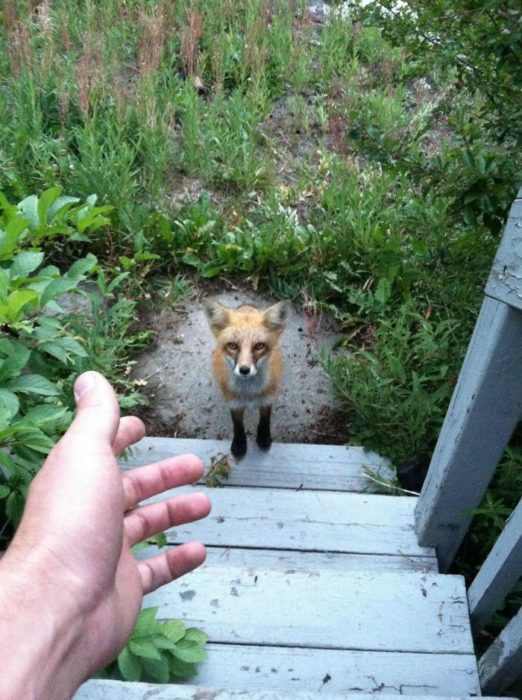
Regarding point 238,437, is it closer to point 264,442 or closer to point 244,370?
point 264,442

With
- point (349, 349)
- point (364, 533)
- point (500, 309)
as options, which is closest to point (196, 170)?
point (349, 349)

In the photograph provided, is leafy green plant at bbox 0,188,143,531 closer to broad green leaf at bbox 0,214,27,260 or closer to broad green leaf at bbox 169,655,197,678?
broad green leaf at bbox 0,214,27,260

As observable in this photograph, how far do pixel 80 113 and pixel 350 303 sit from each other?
296cm

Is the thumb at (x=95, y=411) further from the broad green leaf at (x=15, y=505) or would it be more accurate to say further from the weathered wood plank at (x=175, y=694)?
the weathered wood plank at (x=175, y=694)

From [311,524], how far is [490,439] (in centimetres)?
99

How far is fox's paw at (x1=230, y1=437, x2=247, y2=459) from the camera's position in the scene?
10.9 ft

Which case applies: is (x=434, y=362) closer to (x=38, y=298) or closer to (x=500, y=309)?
(x=500, y=309)

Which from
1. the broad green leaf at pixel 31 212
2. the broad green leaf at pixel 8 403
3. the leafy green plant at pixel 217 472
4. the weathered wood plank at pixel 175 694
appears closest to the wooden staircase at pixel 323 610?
the weathered wood plank at pixel 175 694

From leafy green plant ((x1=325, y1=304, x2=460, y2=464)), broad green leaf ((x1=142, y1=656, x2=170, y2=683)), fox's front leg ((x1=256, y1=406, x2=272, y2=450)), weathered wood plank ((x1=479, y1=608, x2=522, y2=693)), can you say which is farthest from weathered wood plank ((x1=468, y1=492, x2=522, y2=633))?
fox's front leg ((x1=256, y1=406, x2=272, y2=450))

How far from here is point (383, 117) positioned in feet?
17.4

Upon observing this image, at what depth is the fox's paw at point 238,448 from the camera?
3316 mm

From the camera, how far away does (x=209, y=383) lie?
12.9ft

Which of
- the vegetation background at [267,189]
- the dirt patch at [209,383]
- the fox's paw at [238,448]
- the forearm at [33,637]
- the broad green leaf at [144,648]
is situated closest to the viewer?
the forearm at [33,637]

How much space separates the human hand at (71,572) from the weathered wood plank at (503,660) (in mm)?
1096
